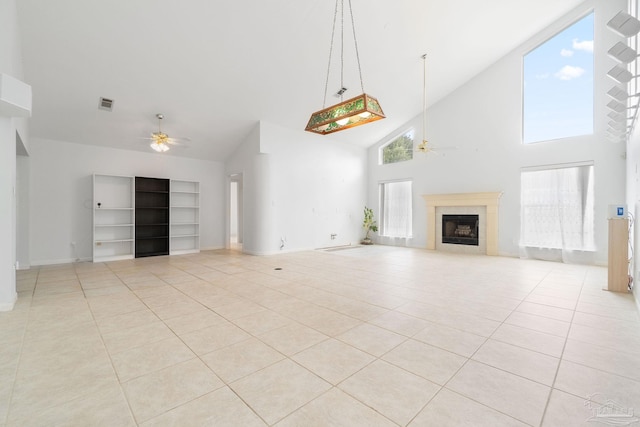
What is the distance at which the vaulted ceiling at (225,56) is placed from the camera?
4.23 m

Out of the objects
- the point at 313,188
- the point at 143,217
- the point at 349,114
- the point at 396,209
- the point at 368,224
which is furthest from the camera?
the point at 368,224

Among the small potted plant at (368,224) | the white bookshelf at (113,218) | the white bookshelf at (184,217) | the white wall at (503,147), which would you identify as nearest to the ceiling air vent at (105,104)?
the white bookshelf at (113,218)

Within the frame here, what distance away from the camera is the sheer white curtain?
611 cm

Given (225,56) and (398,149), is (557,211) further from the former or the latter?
(225,56)

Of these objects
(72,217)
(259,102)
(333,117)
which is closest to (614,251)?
(333,117)

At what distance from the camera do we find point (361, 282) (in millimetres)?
4559

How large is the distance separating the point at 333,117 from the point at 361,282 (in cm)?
272

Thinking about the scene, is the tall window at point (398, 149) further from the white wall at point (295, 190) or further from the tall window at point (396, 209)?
the white wall at point (295, 190)

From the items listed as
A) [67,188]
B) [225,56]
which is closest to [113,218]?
[67,188]

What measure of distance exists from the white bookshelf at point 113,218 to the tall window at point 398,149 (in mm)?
8037

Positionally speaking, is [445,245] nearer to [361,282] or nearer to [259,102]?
[361,282]

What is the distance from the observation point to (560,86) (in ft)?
21.5

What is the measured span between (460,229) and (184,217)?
8.35 meters

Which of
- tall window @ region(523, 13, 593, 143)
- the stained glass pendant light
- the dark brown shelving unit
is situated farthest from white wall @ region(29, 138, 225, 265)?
tall window @ region(523, 13, 593, 143)
